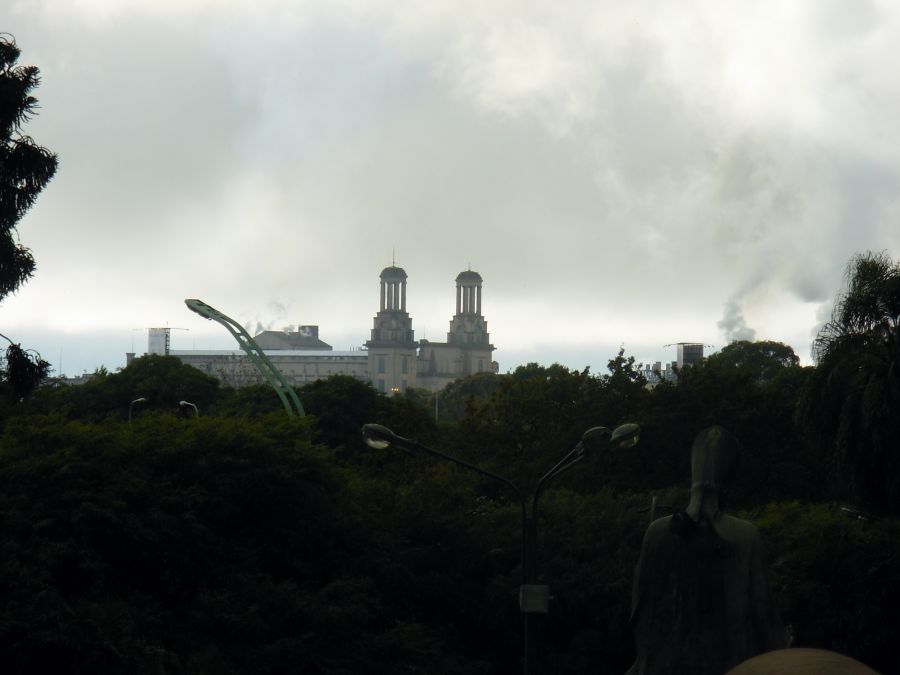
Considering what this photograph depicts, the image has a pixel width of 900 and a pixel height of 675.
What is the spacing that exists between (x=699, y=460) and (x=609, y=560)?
19710 mm

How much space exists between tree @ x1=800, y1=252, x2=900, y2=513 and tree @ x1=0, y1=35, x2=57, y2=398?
16.8 meters

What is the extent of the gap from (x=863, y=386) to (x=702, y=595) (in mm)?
22510

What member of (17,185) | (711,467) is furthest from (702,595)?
(17,185)

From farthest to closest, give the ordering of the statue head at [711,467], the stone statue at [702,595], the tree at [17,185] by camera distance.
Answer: the tree at [17,185] < the statue head at [711,467] < the stone statue at [702,595]

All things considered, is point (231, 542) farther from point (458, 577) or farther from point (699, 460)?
point (699, 460)

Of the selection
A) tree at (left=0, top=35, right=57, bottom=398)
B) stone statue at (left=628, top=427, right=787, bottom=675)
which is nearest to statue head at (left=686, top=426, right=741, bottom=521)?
stone statue at (left=628, top=427, right=787, bottom=675)

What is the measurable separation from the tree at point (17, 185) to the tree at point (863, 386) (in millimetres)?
16797

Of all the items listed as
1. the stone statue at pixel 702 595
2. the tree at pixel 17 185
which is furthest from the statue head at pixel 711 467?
the tree at pixel 17 185

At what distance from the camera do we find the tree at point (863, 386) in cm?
3375

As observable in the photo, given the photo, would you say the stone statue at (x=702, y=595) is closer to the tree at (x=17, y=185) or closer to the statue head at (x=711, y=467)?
the statue head at (x=711, y=467)

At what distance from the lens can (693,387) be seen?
175 feet

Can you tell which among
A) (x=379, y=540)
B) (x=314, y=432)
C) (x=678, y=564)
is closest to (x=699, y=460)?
(x=678, y=564)

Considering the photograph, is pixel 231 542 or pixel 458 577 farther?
pixel 458 577

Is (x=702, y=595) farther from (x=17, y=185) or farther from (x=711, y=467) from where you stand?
(x=17, y=185)
